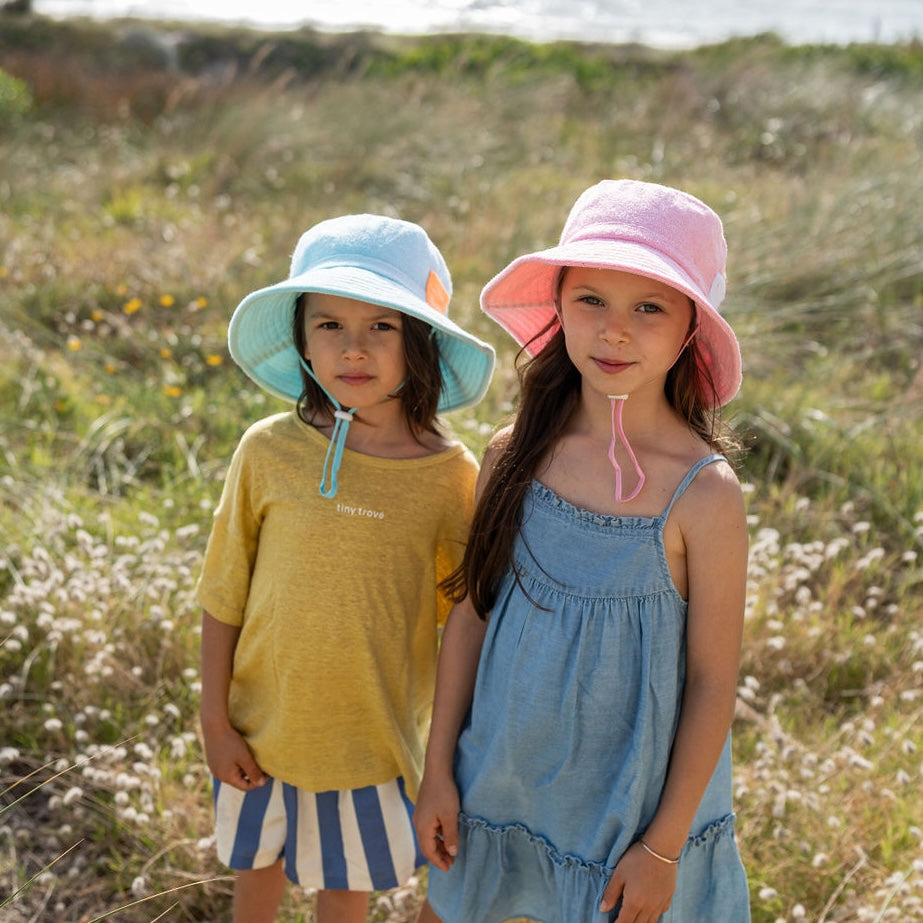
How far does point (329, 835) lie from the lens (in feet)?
6.97

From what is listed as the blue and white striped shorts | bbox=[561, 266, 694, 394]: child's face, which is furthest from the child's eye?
the blue and white striped shorts

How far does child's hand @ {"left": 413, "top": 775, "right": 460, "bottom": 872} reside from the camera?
194cm

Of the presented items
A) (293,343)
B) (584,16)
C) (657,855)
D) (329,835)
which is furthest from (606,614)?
(584,16)

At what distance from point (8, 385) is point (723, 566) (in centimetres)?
360

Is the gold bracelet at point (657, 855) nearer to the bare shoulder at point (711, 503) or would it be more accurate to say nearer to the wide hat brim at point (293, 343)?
the bare shoulder at point (711, 503)

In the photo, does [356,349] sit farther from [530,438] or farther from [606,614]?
[606,614]

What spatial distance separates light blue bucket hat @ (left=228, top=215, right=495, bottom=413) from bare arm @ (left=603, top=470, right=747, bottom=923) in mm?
572

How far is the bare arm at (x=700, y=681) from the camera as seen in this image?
174 centimetres

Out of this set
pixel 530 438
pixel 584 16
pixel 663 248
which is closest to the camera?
pixel 663 248

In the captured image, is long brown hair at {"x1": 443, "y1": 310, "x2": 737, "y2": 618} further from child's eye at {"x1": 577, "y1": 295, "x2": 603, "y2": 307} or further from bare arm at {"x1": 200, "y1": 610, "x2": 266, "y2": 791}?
bare arm at {"x1": 200, "y1": 610, "x2": 266, "y2": 791}

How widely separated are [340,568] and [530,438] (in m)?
0.42

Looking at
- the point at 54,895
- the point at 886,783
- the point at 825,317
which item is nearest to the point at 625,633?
the point at 886,783

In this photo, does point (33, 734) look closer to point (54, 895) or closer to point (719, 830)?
point (54, 895)

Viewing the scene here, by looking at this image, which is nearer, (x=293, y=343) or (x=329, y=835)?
(x=329, y=835)
